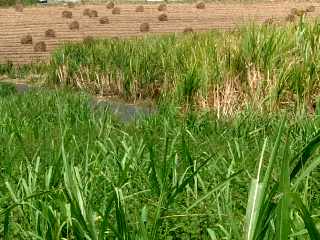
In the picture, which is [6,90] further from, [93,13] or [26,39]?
[93,13]

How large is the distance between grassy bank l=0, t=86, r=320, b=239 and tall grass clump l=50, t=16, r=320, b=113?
2.92 m

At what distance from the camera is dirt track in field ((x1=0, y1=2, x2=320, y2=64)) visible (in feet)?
66.8

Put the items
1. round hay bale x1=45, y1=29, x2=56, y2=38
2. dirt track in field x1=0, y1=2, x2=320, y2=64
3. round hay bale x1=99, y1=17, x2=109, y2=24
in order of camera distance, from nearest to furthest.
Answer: dirt track in field x1=0, y1=2, x2=320, y2=64 → round hay bale x1=45, y1=29, x2=56, y2=38 → round hay bale x1=99, y1=17, x2=109, y2=24

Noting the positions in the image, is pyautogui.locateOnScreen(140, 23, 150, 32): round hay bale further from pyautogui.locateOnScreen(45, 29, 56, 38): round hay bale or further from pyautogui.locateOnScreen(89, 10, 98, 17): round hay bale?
pyautogui.locateOnScreen(89, 10, 98, 17): round hay bale

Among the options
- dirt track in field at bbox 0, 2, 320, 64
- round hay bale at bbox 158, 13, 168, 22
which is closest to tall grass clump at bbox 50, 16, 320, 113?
dirt track in field at bbox 0, 2, 320, 64

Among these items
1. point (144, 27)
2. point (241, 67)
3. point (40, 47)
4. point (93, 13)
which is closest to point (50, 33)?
point (40, 47)

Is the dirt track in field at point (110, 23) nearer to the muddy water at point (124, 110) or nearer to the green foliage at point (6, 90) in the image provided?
the muddy water at point (124, 110)

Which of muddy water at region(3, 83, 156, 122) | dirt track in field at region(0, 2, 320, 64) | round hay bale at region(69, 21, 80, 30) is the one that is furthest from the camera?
round hay bale at region(69, 21, 80, 30)

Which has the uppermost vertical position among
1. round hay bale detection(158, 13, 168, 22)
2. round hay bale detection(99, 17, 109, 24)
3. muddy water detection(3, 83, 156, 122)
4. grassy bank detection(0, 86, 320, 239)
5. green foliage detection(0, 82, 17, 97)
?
grassy bank detection(0, 86, 320, 239)

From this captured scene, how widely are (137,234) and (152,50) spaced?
34.8 feet

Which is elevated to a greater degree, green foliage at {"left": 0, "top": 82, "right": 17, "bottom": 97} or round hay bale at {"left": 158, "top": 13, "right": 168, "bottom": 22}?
green foliage at {"left": 0, "top": 82, "right": 17, "bottom": 97}

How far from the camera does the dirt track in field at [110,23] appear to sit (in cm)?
2038

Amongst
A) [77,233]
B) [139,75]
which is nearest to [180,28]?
[139,75]

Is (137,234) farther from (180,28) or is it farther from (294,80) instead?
(180,28)
